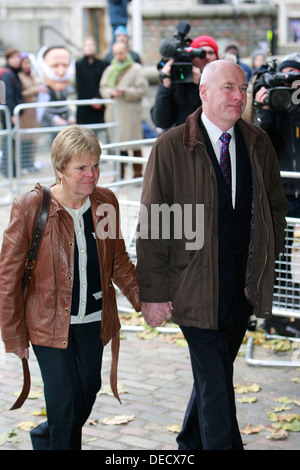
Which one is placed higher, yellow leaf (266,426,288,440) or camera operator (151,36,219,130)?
camera operator (151,36,219,130)

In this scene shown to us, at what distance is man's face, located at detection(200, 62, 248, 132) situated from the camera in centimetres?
438

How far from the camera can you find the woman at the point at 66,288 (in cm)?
422

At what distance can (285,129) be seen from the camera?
694 cm

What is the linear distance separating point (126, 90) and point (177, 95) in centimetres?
637

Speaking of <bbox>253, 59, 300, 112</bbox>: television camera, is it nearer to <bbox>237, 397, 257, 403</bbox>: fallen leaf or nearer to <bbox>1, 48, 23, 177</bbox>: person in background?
<bbox>237, 397, 257, 403</bbox>: fallen leaf

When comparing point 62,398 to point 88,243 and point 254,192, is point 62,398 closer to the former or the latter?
point 88,243

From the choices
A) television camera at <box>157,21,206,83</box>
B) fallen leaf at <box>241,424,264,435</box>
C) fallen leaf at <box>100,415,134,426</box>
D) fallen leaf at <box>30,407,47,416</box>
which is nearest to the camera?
fallen leaf at <box>241,424,264,435</box>

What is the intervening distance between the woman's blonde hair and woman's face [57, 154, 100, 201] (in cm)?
2

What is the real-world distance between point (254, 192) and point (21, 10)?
107 ft

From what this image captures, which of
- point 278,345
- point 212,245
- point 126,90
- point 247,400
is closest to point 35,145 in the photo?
point 126,90

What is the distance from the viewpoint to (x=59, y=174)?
4.29m

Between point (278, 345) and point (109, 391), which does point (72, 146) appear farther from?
point (278, 345)

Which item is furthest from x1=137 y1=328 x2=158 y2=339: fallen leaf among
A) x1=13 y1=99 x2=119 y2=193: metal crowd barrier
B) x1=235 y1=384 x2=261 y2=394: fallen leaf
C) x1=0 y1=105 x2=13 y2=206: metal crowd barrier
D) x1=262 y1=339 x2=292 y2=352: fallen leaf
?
x1=0 y1=105 x2=13 y2=206: metal crowd barrier

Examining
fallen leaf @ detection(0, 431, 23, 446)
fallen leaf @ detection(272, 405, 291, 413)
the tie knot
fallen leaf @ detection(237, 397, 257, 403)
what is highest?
the tie knot
